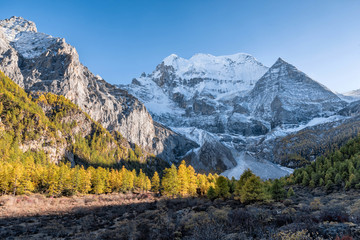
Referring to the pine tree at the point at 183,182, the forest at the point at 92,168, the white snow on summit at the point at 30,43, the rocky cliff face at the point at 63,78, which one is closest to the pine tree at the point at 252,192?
the forest at the point at 92,168

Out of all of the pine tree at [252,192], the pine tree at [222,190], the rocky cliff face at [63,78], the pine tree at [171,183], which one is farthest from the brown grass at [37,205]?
the rocky cliff face at [63,78]

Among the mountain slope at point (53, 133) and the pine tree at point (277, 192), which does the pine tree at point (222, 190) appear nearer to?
the pine tree at point (277, 192)

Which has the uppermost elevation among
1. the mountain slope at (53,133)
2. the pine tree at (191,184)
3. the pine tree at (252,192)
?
the mountain slope at (53,133)

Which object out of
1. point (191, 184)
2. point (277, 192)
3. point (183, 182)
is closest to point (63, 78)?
point (183, 182)

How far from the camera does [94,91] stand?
16938 centimetres

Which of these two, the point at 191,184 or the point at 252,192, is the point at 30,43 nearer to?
the point at 191,184

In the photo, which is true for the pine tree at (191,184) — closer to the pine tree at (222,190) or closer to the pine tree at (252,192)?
the pine tree at (222,190)

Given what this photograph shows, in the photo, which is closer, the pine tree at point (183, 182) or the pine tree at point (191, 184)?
the pine tree at point (183, 182)

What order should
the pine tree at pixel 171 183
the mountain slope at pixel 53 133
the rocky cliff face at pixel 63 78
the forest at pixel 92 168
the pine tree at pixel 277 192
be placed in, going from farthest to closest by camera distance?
1. the rocky cliff face at pixel 63 78
2. the mountain slope at pixel 53 133
3. the pine tree at pixel 171 183
4. the forest at pixel 92 168
5. the pine tree at pixel 277 192

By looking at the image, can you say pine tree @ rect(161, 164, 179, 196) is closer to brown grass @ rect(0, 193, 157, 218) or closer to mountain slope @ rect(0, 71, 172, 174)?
brown grass @ rect(0, 193, 157, 218)

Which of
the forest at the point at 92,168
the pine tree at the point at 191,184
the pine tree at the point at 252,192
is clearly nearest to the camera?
the pine tree at the point at 252,192

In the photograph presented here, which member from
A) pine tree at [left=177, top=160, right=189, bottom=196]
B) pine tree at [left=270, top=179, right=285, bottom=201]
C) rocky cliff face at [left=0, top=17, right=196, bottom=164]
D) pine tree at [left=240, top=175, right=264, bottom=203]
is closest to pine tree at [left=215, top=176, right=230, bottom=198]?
pine tree at [left=270, top=179, right=285, bottom=201]

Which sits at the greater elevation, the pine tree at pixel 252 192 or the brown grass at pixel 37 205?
the pine tree at pixel 252 192

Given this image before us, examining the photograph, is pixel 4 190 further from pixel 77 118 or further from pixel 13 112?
pixel 77 118
